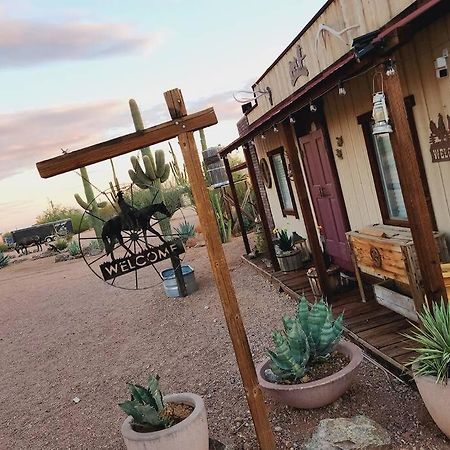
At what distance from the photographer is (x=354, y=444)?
3.36 m

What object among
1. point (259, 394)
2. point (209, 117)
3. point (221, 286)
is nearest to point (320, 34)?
point (209, 117)

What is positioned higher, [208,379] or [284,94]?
[284,94]

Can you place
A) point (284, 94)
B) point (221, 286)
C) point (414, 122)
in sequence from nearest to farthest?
point (221, 286), point (414, 122), point (284, 94)

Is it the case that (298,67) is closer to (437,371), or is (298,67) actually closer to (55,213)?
(437,371)

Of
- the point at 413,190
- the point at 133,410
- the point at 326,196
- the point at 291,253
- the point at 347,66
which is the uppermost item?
the point at 347,66

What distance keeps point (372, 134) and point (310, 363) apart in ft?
9.27

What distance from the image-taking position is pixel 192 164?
11.6 feet

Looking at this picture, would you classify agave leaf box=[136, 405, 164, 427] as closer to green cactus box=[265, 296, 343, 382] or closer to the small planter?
green cactus box=[265, 296, 343, 382]

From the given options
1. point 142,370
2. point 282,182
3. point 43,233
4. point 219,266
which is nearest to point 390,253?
point 219,266

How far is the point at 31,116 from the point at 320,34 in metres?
7.54

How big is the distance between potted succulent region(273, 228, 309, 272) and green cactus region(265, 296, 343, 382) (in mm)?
4622

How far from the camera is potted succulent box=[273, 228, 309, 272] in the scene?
354 inches

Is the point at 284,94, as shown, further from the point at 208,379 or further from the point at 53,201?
the point at 53,201

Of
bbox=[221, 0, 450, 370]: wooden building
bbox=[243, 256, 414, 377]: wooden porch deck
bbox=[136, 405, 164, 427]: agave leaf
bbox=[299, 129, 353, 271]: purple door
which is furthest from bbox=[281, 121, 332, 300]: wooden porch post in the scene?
bbox=[136, 405, 164, 427]: agave leaf
